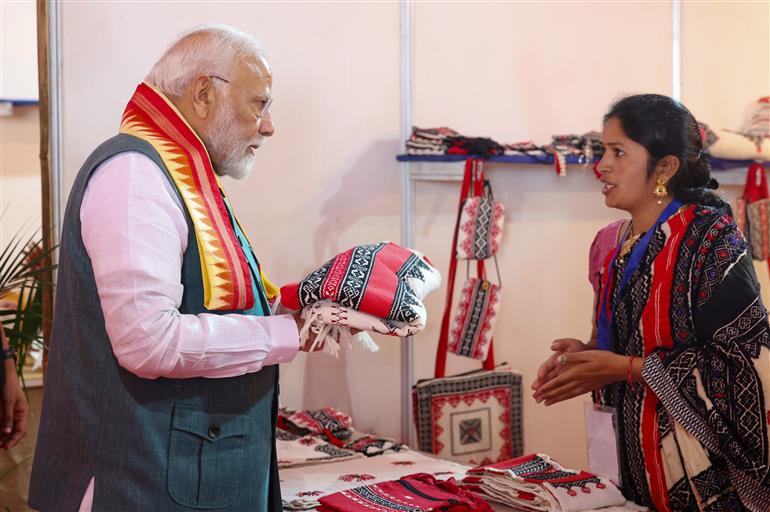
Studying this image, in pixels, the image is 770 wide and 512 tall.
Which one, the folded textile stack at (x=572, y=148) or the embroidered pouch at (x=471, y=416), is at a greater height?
the folded textile stack at (x=572, y=148)

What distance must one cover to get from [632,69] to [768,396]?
8.82 ft

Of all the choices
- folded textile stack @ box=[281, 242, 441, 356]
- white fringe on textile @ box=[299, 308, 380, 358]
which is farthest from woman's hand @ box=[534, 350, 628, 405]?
white fringe on textile @ box=[299, 308, 380, 358]

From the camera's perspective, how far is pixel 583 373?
8.11 feet

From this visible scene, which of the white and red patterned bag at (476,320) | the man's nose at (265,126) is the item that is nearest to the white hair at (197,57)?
the man's nose at (265,126)

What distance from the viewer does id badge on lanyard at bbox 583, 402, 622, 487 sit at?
2.38m

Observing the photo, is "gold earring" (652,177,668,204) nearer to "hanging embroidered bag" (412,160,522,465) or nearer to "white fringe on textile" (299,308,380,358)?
"white fringe on textile" (299,308,380,358)

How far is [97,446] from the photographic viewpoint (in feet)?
5.67

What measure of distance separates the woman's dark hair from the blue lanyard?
66 millimetres

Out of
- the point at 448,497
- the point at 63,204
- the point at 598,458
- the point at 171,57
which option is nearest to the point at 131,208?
the point at 171,57

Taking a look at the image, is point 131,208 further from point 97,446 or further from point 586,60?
point 586,60

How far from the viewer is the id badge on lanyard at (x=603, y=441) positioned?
2.38 metres

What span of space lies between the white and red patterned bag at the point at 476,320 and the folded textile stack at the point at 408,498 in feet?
4.65

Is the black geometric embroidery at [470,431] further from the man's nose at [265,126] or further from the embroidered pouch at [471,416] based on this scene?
the man's nose at [265,126]

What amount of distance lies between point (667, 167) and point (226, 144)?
1.34 metres
